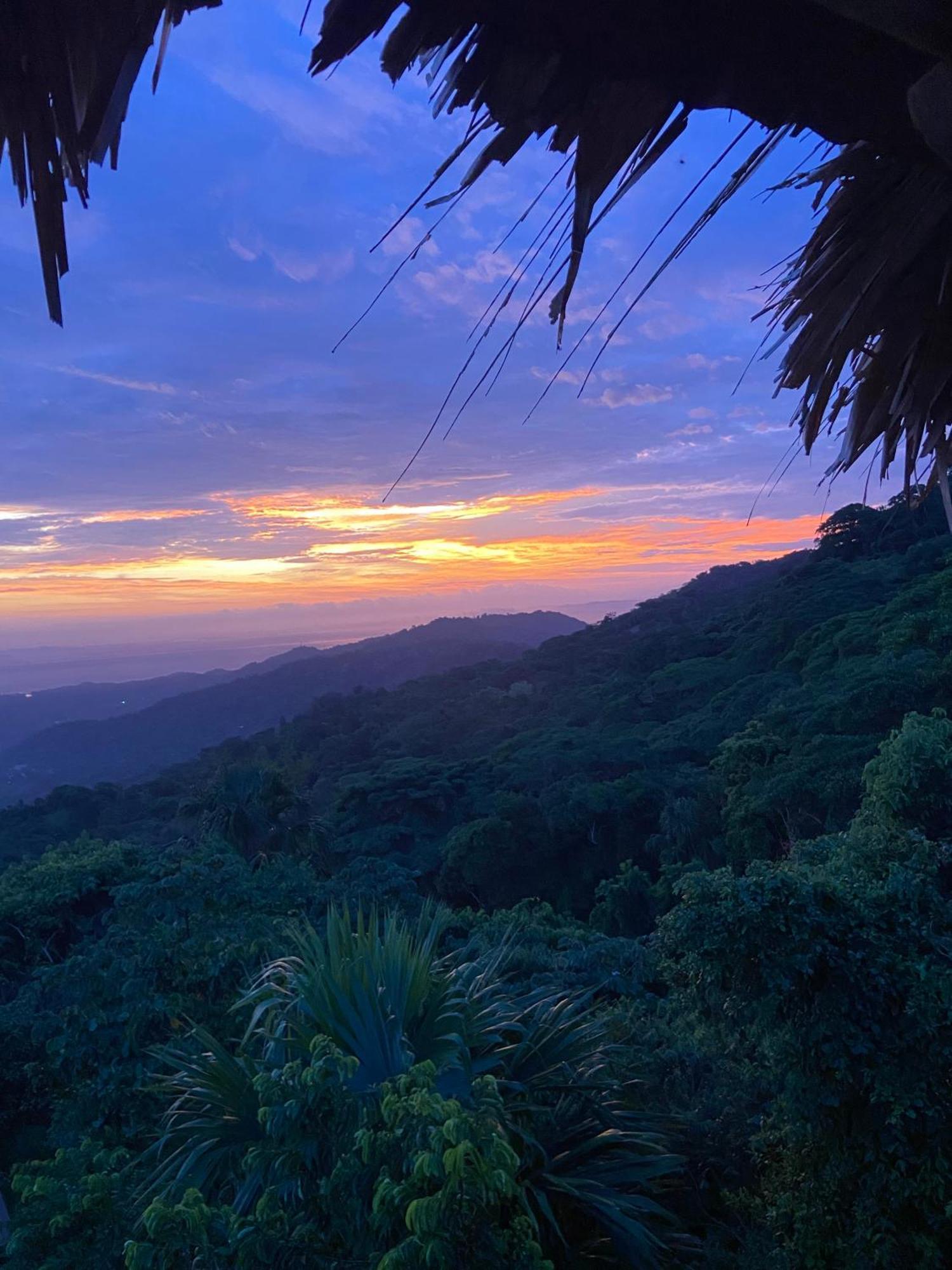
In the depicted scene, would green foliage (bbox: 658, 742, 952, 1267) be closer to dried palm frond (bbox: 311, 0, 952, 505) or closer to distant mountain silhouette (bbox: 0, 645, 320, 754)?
dried palm frond (bbox: 311, 0, 952, 505)

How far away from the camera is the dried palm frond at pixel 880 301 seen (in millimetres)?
1520

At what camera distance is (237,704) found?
94.7 meters

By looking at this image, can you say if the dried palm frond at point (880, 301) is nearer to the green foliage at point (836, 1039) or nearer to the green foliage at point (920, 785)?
the green foliage at point (836, 1039)

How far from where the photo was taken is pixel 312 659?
10625cm

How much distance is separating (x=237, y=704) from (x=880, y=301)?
97.3m

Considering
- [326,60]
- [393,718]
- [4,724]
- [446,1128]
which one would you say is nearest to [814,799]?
[446,1128]

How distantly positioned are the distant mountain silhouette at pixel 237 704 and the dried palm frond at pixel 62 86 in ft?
256

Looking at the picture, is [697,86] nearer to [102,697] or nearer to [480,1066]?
[480,1066]

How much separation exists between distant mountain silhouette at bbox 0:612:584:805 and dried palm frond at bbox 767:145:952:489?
255 feet

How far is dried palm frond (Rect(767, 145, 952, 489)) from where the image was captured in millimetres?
1520

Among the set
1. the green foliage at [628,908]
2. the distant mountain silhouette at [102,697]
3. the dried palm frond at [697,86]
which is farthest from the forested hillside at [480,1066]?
the distant mountain silhouette at [102,697]

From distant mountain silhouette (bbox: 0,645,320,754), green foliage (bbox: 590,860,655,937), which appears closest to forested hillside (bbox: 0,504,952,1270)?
green foliage (bbox: 590,860,655,937)

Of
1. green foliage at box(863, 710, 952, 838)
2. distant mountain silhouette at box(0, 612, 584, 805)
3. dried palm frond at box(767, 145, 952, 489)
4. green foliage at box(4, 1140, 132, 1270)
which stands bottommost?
distant mountain silhouette at box(0, 612, 584, 805)

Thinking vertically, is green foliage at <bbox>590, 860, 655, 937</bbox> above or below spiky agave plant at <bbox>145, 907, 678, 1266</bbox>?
below
